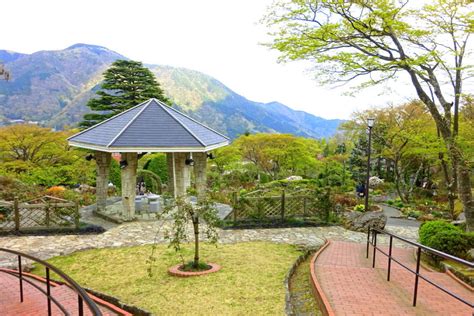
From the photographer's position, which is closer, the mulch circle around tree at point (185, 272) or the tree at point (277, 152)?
the mulch circle around tree at point (185, 272)

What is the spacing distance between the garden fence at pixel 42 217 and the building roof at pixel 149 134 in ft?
7.28

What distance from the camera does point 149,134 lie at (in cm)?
1197

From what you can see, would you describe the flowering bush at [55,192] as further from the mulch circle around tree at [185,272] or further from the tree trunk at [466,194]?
the tree trunk at [466,194]

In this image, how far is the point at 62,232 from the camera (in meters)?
10.3

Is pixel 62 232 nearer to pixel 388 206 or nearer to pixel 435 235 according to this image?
pixel 435 235

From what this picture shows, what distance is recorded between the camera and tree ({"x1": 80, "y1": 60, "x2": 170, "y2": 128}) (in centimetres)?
2511

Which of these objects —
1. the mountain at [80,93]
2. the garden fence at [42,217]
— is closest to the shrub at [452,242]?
the garden fence at [42,217]

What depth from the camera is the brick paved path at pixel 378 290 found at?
15.4ft

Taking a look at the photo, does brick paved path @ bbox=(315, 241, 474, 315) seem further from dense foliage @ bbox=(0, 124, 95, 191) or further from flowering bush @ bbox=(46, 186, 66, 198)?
dense foliage @ bbox=(0, 124, 95, 191)

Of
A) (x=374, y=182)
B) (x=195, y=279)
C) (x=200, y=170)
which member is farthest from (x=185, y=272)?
(x=374, y=182)

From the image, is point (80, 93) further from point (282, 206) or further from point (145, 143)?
point (282, 206)

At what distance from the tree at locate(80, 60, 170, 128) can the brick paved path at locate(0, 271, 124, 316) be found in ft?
67.0

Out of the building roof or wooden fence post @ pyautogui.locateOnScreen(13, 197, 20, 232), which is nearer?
wooden fence post @ pyautogui.locateOnScreen(13, 197, 20, 232)

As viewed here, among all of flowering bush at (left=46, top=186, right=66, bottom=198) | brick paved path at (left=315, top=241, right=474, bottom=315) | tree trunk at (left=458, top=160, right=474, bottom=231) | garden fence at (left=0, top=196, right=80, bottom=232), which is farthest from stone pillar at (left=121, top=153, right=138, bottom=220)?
tree trunk at (left=458, top=160, right=474, bottom=231)
